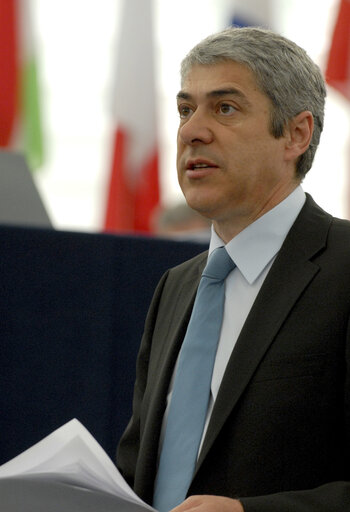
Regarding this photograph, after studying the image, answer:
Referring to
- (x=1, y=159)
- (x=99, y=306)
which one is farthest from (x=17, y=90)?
(x=99, y=306)

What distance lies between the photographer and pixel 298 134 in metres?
2.04

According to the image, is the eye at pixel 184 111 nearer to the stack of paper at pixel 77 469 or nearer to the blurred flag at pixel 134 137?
the stack of paper at pixel 77 469

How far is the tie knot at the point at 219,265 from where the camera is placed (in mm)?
1987

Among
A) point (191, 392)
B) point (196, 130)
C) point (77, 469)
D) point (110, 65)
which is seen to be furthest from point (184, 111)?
point (110, 65)

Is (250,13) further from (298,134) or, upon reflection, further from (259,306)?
(259,306)

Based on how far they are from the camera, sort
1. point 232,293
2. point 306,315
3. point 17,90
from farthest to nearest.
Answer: point 17,90 → point 232,293 → point 306,315

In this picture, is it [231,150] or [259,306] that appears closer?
[259,306]

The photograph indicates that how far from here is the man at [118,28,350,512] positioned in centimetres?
172

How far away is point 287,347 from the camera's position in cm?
177

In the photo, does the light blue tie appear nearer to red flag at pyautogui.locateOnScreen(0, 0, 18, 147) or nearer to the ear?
the ear

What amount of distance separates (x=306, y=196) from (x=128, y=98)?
5.39 meters

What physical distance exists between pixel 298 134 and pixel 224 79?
190 millimetres

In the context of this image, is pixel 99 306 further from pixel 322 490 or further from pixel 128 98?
pixel 128 98

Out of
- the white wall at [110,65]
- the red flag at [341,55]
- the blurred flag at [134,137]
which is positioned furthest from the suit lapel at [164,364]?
the white wall at [110,65]
